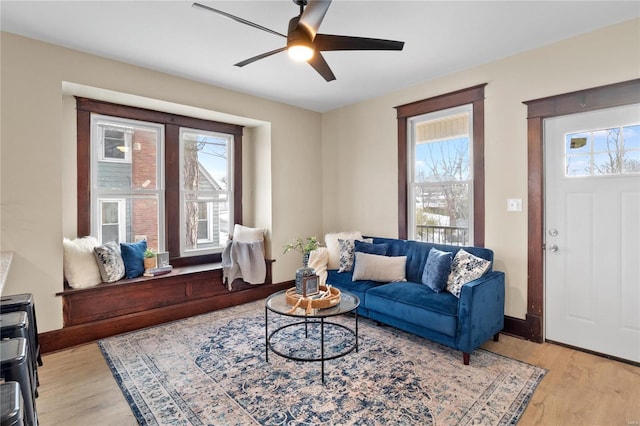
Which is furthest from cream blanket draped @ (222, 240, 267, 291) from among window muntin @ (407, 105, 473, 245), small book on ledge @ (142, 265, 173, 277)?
window muntin @ (407, 105, 473, 245)

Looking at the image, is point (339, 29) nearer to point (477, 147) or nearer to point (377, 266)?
point (477, 147)

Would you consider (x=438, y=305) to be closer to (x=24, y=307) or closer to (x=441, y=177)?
(x=441, y=177)

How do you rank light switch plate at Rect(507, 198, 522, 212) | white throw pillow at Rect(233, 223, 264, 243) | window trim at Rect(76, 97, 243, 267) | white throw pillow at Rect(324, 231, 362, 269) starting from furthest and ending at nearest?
white throw pillow at Rect(233, 223, 264, 243), white throw pillow at Rect(324, 231, 362, 269), window trim at Rect(76, 97, 243, 267), light switch plate at Rect(507, 198, 522, 212)

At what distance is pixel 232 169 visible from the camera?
475cm

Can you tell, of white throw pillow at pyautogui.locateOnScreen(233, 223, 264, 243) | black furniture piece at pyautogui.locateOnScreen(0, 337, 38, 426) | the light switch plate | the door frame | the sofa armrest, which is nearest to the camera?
black furniture piece at pyautogui.locateOnScreen(0, 337, 38, 426)

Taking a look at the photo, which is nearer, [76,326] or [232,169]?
[76,326]

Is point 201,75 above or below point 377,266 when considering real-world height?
above

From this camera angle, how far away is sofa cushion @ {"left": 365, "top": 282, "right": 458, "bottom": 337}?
268 centimetres

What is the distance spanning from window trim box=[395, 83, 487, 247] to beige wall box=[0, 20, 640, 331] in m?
0.07

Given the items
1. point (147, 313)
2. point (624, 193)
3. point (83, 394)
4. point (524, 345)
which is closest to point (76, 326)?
point (147, 313)

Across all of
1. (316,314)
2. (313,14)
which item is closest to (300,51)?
(313,14)

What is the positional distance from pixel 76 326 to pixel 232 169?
8.63 feet

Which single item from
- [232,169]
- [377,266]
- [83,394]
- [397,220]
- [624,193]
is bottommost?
[83,394]

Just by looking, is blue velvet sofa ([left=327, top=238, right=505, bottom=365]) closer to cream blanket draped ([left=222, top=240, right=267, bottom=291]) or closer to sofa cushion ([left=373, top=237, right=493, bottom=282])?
sofa cushion ([left=373, top=237, right=493, bottom=282])
